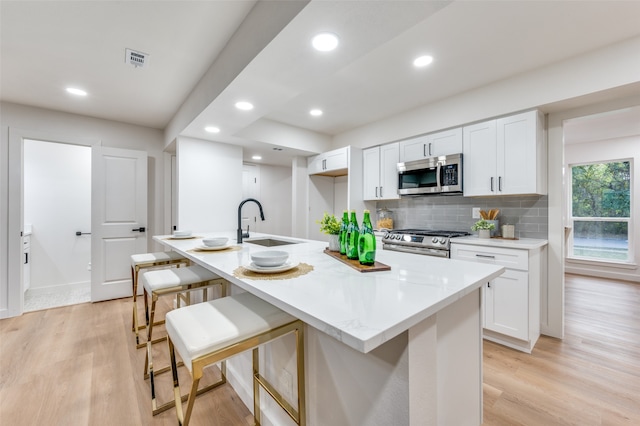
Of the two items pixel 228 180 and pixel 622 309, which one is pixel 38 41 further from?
pixel 622 309

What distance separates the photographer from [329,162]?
403cm

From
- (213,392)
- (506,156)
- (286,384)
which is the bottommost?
(213,392)

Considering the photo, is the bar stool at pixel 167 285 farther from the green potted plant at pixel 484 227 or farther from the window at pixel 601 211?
the window at pixel 601 211

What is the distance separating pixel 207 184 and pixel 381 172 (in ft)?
7.61

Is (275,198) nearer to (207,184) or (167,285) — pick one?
(207,184)

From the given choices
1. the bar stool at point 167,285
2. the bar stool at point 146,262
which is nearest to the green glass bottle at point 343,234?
the bar stool at point 167,285

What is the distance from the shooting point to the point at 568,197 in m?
5.05

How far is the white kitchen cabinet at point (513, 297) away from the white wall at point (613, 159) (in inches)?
138

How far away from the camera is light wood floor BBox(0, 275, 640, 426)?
1.57 metres

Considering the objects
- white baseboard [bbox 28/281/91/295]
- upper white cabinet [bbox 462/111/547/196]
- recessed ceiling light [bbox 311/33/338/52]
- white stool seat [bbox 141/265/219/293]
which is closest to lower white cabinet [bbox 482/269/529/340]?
upper white cabinet [bbox 462/111/547/196]

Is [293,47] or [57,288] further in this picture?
[57,288]

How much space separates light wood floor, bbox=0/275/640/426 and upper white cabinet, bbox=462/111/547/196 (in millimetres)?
1422

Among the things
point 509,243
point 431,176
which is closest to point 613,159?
point 431,176

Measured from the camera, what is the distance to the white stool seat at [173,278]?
5.60 feet
